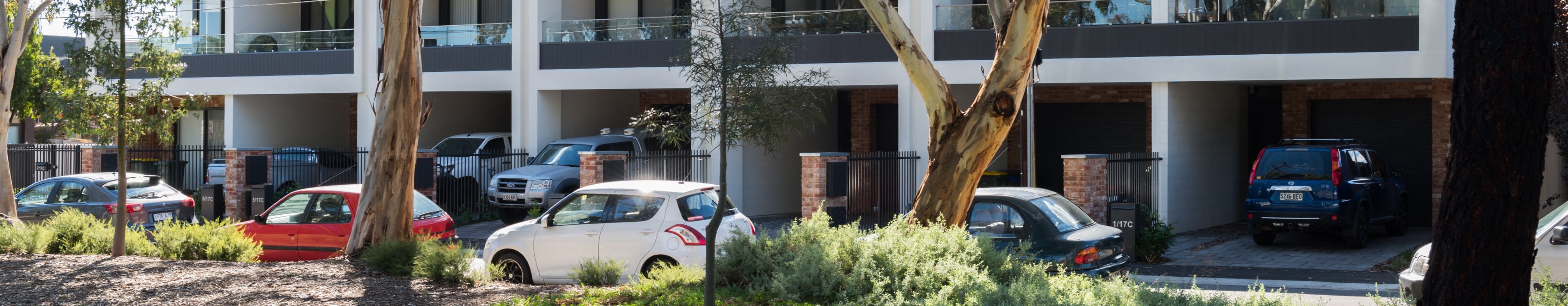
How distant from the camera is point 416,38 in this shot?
463 inches

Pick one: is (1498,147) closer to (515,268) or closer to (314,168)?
(515,268)

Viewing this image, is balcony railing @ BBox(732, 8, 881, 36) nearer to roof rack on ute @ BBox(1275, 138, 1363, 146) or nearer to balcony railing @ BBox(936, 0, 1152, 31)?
balcony railing @ BBox(936, 0, 1152, 31)

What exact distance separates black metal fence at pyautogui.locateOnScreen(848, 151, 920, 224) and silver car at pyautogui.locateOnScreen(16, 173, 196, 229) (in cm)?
963

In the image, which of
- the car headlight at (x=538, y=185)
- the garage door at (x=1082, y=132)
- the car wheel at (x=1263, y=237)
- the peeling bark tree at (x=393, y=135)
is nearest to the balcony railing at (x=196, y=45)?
the car headlight at (x=538, y=185)

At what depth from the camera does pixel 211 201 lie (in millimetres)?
20438

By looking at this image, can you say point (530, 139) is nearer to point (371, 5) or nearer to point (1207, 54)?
point (371, 5)

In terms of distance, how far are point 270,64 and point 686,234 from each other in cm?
1828

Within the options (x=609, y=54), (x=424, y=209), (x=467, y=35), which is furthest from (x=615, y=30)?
(x=424, y=209)

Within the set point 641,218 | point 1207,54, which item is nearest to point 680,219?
point 641,218

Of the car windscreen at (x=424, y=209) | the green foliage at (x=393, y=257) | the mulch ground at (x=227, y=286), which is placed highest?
the car windscreen at (x=424, y=209)

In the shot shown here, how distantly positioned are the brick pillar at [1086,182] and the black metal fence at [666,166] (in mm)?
6152

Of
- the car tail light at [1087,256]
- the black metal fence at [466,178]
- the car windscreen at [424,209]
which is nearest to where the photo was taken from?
the car tail light at [1087,256]

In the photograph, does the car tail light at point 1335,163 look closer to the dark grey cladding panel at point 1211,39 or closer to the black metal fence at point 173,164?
the dark grey cladding panel at point 1211,39

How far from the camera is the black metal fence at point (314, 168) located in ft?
73.8
